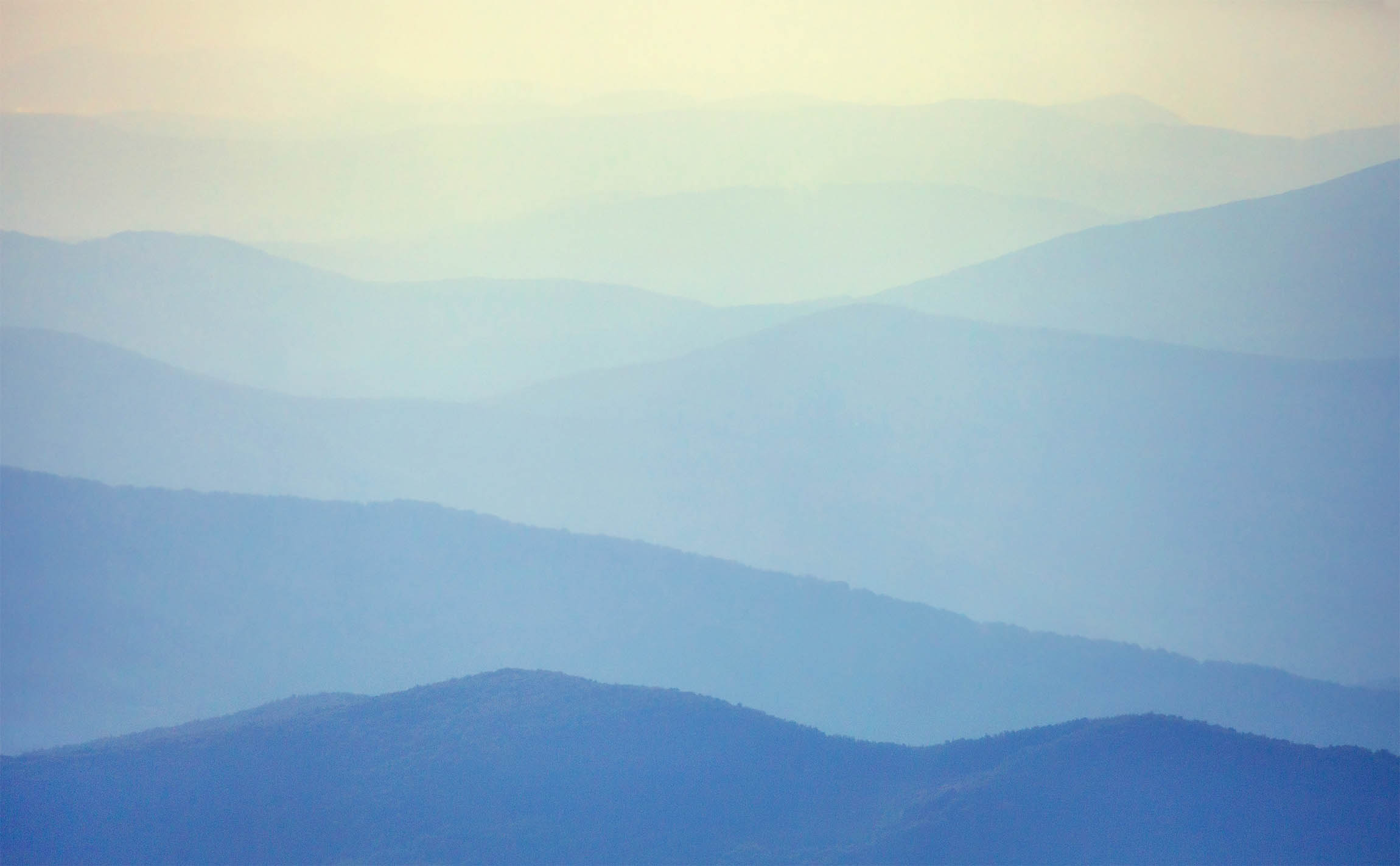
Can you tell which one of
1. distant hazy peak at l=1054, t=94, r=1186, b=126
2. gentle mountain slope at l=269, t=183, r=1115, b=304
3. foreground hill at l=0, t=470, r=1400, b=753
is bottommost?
foreground hill at l=0, t=470, r=1400, b=753

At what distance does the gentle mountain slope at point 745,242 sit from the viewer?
3189mm

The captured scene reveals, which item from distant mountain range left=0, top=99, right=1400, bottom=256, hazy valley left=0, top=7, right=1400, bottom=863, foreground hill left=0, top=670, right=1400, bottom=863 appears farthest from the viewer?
distant mountain range left=0, top=99, right=1400, bottom=256

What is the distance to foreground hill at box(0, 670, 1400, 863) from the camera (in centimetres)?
279

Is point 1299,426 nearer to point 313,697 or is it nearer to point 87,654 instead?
point 313,697

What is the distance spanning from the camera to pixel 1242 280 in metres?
3.15

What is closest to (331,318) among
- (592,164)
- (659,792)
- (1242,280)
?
(592,164)

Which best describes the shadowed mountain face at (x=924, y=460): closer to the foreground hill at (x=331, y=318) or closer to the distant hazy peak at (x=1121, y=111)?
the foreground hill at (x=331, y=318)

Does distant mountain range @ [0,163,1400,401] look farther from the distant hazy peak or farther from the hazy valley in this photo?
the distant hazy peak

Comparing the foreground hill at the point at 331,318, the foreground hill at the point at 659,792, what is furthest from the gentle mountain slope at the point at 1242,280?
the foreground hill at the point at 659,792

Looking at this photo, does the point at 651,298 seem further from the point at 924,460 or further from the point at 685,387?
the point at 924,460

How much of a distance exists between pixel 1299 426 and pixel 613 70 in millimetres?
2271

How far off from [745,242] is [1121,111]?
1.18 metres

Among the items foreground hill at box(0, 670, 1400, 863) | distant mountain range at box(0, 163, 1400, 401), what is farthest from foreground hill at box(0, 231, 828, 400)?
foreground hill at box(0, 670, 1400, 863)

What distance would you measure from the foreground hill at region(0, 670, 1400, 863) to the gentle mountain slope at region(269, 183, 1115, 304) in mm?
1244
